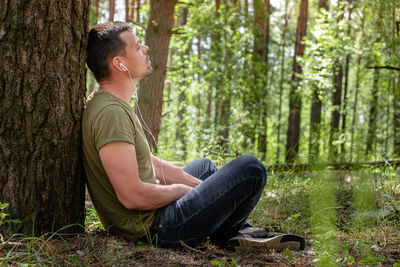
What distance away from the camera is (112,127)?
6.91 ft

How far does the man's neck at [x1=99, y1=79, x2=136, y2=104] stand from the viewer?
241cm

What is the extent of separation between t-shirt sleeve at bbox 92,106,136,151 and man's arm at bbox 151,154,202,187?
737mm

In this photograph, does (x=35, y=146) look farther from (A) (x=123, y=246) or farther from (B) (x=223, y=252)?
(B) (x=223, y=252)

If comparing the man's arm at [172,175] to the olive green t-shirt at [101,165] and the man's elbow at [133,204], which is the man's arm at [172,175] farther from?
the man's elbow at [133,204]

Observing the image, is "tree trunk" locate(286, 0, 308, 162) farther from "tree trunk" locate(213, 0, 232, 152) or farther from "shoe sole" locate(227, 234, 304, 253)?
"shoe sole" locate(227, 234, 304, 253)

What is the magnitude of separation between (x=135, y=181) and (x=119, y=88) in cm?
64

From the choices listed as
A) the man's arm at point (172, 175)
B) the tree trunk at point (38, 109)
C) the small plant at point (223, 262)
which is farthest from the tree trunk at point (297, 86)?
the tree trunk at point (38, 109)

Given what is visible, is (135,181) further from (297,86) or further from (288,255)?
(297,86)

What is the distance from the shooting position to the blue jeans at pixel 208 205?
7.51 feet

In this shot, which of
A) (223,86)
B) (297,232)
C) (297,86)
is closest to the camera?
(297,232)

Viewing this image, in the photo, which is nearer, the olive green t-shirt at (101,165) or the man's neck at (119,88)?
the olive green t-shirt at (101,165)

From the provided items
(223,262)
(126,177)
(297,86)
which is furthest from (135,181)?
(297,86)

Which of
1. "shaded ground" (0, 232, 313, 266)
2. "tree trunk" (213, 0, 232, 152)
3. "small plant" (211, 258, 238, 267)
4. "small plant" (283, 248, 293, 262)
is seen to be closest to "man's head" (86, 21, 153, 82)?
"shaded ground" (0, 232, 313, 266)

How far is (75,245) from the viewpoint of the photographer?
2.16m
